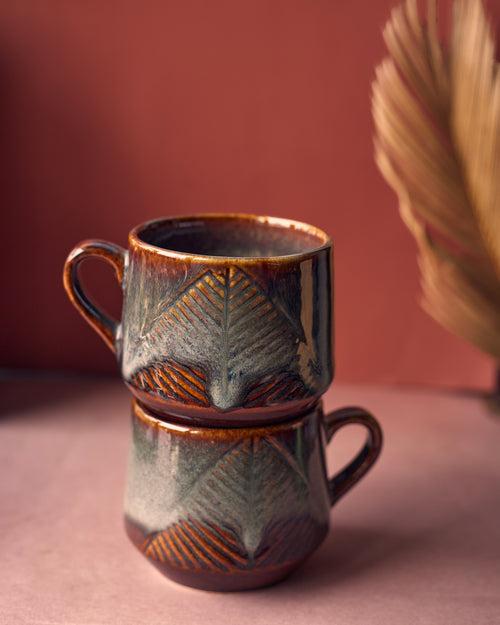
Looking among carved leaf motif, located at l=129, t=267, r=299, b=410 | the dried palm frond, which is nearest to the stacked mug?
carved leaf motif, located at l=129, t=267, r=299, b=410

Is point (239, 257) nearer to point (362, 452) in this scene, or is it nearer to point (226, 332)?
point (226, 332)

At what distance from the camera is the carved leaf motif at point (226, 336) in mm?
561

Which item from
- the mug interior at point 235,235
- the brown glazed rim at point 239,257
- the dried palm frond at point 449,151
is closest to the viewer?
the brown glazed rim at point 239,257

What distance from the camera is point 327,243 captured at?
614 millimetres

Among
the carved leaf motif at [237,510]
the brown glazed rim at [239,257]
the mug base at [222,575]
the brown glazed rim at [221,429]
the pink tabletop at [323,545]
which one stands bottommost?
the pink tabletop at [323,545]

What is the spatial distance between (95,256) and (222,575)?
228 millimetres

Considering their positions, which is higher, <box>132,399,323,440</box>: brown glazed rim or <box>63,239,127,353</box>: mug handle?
<box>63,239,127,353</box>: mug handle

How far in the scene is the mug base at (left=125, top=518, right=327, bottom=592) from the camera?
0.61 meters

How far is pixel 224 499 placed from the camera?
60 centimetres

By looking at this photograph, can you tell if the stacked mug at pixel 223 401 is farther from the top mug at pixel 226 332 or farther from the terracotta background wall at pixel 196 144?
the terracotta background wall at pixel 196 144

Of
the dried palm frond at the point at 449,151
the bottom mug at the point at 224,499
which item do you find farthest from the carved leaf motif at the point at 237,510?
the dried palm frond at the point at 449,151

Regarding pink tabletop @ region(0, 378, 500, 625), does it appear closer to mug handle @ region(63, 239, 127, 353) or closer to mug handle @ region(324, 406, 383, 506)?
mug handle @ region(324, 406, 383, 506)

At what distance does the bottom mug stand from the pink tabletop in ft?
0.11

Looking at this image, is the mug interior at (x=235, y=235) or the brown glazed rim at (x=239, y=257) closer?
the brown glazed rim at (x=239, y=257)
